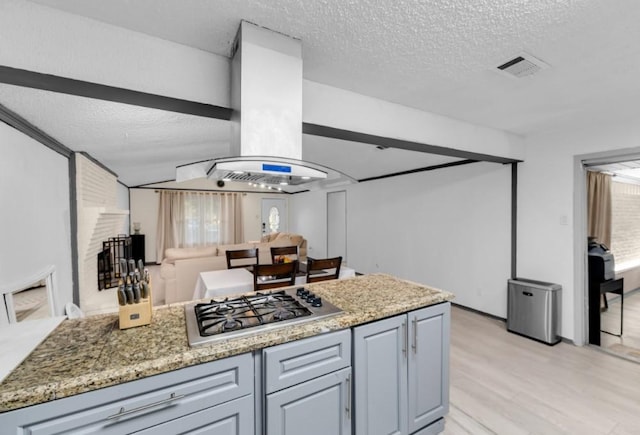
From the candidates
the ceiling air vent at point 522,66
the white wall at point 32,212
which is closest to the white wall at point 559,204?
the ceiling air vent at point 522,66

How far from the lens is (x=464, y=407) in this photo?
6.98 ft

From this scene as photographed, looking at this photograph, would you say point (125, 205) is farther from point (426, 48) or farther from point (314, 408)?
point (426, 48)

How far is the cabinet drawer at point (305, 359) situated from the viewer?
125 centimetres

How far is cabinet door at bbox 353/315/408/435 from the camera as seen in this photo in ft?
4.95

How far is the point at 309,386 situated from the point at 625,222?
5.96 m

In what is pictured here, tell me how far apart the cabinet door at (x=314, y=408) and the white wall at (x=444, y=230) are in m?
3.19

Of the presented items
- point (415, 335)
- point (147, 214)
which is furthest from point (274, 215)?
point (415, 335)

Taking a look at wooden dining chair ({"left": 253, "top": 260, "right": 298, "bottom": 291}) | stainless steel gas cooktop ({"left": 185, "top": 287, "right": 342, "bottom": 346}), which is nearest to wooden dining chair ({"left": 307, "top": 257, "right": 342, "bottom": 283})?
wooden dining chair ({"left": 253, "top": 260, "right": 298, "bottom": 291})

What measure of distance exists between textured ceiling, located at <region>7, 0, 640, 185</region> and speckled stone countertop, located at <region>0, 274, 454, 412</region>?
1.30 metres

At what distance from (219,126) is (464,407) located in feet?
10.2

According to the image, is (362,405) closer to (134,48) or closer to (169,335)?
(169,335)

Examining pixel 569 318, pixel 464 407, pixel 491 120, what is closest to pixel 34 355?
pixel 464 407

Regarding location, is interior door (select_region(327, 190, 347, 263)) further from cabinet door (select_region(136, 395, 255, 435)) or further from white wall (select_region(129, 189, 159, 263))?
cabinet door (select_region(136, 395, 255, 435))

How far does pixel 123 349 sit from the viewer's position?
1.14 meters
